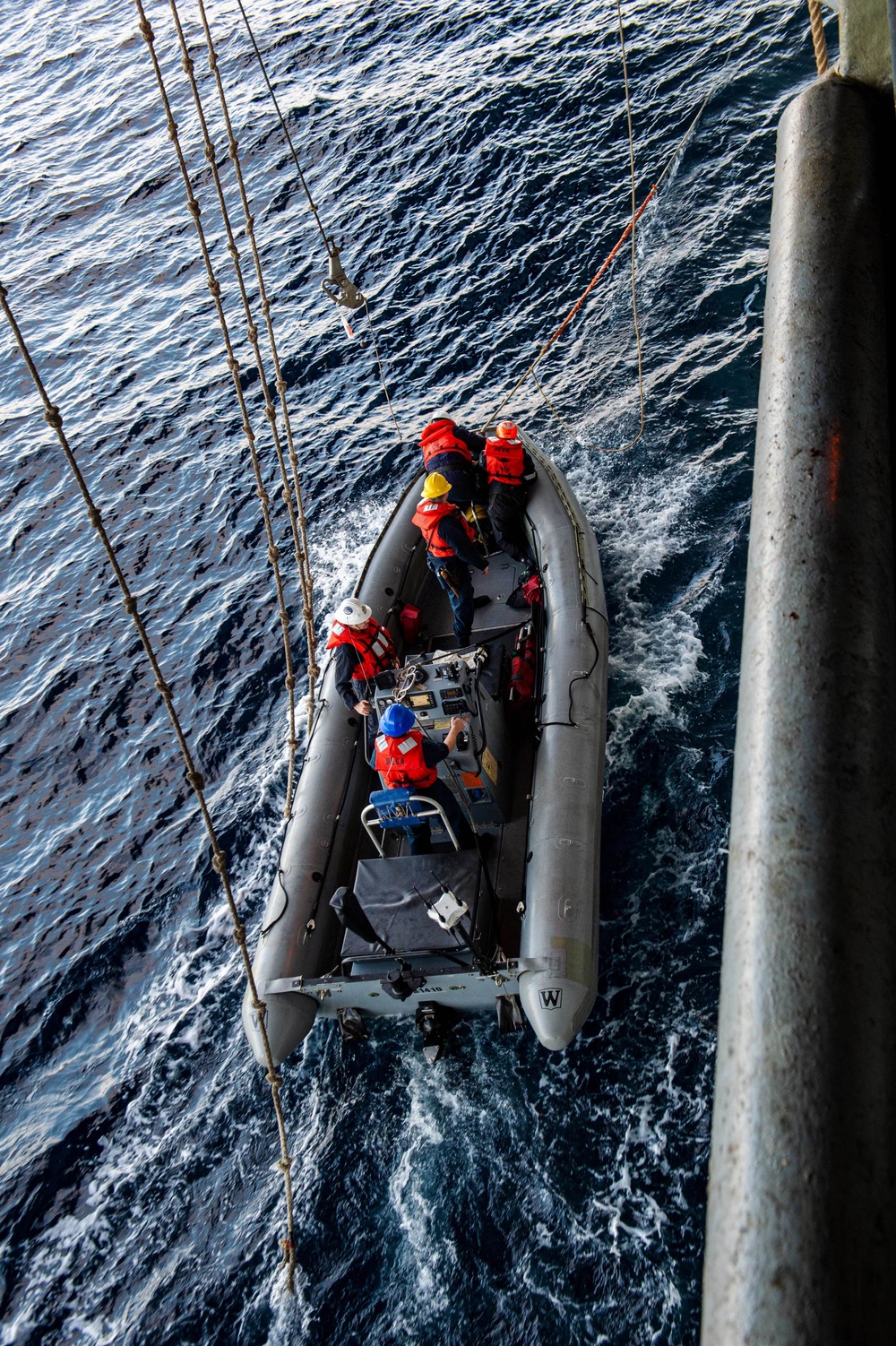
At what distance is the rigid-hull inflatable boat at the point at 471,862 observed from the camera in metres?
5.76

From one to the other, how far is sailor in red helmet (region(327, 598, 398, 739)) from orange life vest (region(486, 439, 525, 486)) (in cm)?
211

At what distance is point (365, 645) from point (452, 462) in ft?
7.06

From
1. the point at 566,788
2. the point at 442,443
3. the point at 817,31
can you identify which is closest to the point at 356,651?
the point at 566,788

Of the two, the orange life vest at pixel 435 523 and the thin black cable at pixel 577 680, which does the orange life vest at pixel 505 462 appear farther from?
the thin black cable at pixel 577 680

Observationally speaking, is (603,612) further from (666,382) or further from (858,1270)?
(858,1270)

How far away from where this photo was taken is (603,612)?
766 cm

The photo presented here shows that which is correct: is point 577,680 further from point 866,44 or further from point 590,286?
point 590,286

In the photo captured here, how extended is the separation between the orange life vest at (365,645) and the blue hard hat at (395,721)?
41.3 inches

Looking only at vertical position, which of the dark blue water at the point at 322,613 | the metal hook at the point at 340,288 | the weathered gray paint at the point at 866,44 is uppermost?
the weathered gray paint at the point at 866,44

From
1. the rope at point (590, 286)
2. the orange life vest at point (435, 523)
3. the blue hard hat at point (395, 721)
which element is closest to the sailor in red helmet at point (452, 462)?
the orange life vest at point (435, 523)

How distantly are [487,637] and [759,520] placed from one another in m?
6.04

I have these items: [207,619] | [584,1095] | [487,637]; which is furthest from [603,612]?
[207,619]

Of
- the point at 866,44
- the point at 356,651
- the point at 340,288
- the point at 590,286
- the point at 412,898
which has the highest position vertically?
the point at 866,44

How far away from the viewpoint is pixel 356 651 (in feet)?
23.5
